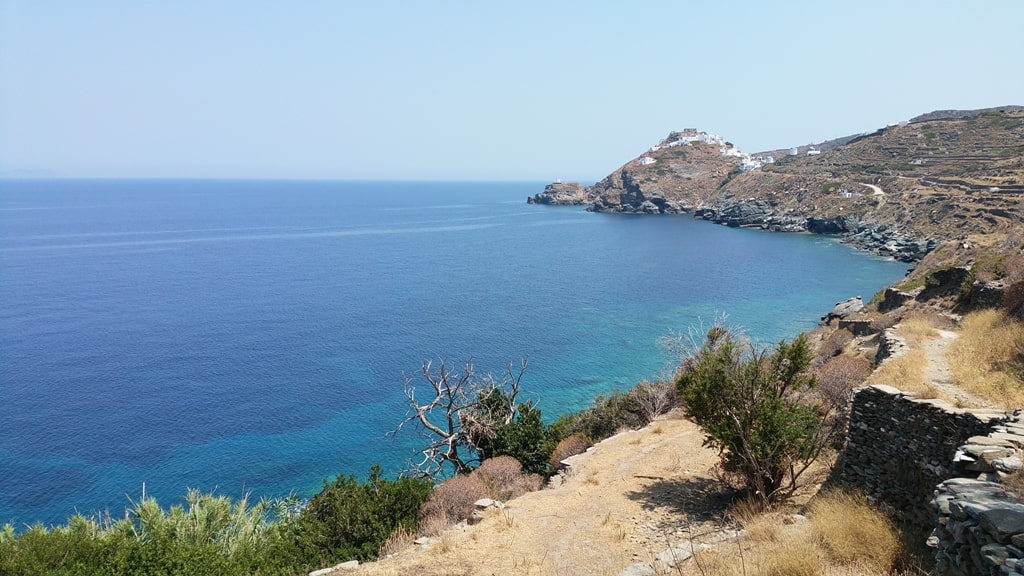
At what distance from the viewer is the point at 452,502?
1534 cm

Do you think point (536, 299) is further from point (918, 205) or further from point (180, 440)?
point (918, 205)

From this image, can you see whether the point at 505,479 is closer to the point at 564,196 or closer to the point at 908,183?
the point at 908,183

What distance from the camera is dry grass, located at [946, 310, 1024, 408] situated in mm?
10586

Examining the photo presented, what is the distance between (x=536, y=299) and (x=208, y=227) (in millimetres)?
93797

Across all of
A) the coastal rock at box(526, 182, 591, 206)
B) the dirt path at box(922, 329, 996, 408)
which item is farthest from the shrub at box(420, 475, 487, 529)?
the coastal rock at box(526, 182, 591, 206)

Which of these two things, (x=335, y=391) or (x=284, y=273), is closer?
(x=335, y=391)

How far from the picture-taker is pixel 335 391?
3734 centimetres

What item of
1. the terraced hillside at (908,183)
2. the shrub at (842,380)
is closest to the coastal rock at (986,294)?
the shrub at (842,380)

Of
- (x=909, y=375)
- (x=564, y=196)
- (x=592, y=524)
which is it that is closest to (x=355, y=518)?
(x=592, y=524)

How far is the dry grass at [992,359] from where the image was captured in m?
10.6

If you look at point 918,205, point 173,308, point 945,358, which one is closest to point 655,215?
point 918,205

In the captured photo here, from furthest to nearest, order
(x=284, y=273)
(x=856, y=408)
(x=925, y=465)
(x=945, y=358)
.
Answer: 1. (x=284, y=273)
2. (x=945, y=358)
3. (x=856, y=408)
4. (x=925, y=465)

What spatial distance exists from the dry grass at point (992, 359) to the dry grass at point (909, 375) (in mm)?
559

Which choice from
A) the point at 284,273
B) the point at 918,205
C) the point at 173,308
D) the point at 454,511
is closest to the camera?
the point at 454,511
